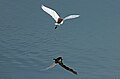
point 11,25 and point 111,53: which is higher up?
point 11,25

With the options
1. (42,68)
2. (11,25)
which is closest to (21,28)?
(11,25)

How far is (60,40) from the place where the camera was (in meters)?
23.3

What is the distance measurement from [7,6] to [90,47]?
8.83 metres

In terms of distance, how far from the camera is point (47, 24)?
85.3 ft

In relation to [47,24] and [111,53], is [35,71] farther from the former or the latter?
[47,24]

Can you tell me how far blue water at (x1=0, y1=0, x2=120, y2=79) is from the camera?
753 inches

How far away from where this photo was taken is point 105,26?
27406 millimetres

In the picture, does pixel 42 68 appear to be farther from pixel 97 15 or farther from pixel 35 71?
pixel 97 15

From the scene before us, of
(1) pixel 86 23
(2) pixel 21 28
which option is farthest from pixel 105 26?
(2) pixel 21 28

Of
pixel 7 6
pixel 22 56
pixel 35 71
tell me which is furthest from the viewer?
pixel 7 6

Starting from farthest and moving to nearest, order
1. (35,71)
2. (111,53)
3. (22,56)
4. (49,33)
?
(49,33)
(111,53)
(22,56)
(35,71)

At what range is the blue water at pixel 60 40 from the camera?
62.7 feet

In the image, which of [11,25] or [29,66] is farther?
[11,25]

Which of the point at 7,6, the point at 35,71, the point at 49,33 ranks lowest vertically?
the point at 35,71
